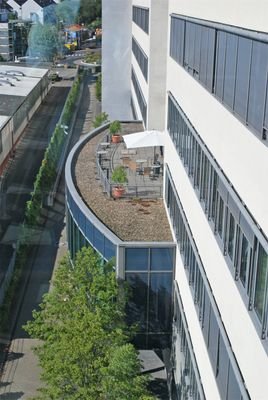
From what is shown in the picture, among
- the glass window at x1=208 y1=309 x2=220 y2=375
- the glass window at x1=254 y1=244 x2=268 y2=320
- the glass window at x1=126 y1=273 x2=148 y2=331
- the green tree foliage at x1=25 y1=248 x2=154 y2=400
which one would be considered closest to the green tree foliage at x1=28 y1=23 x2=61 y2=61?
the glass window at x1=126 y1=273 x2=148 y2=331

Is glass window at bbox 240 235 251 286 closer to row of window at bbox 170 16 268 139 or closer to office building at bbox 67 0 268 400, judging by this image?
office building at bbox 67 0 268 400

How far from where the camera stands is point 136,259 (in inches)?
444

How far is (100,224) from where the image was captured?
1217 cm

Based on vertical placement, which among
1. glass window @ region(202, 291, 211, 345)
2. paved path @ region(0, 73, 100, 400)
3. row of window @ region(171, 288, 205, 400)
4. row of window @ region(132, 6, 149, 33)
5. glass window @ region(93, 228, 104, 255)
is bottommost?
paved path @ region(0, 73, 100, 400)

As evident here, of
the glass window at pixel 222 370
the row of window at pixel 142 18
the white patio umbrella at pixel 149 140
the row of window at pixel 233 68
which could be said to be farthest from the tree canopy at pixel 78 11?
the glass window at pixel 222 370

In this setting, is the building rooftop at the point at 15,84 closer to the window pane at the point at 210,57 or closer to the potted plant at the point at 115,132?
the potted plant at the point at 115,132

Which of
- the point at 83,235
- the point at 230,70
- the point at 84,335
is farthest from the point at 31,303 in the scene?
the point at 230,70

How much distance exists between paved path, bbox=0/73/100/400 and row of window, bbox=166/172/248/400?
153 inches

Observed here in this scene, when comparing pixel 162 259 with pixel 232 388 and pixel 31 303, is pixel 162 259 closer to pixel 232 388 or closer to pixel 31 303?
pixel 31 303

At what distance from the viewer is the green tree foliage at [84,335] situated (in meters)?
8.90

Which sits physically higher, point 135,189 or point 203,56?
point 203,56

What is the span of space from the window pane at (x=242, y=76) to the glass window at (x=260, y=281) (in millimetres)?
1467

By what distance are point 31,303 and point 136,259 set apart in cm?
440

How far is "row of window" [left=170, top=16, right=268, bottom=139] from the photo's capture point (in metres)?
5.85
